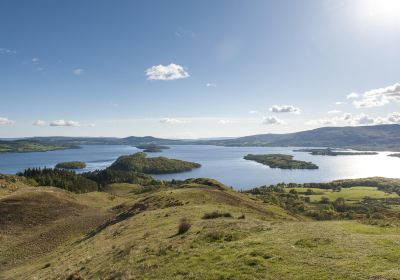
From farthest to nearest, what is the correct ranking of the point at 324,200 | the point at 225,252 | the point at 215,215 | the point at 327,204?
the point at 324,200 < the point at 327,204 < the point at 215,215 < the point at 225,252

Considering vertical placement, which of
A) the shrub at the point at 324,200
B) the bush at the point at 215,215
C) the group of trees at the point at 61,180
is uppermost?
the bush at the point at 215,215

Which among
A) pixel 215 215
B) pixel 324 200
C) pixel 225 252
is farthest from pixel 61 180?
pixel 225 252

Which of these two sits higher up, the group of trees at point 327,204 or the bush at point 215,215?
the bush at point 215,215

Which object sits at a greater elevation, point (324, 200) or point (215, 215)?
point (215, 215)

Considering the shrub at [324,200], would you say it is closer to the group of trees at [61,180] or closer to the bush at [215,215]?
the group of trees at [61,180]

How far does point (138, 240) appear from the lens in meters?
31.4

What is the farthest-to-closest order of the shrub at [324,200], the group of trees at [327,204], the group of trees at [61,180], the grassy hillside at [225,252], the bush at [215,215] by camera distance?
the shrub at [324,200] < the group of trees at [61,180] < the group of trees at [327,204] < the bush at [215,215] < the grassy hillside at [225,252]

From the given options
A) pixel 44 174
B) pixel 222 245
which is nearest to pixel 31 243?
pixel 222 245

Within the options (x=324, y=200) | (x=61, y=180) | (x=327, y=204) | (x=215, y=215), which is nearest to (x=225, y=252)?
(x=215, y=215)

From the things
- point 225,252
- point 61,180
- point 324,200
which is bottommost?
point 324,200

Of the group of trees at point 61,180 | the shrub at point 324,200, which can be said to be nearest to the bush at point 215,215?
the group of trees at point 61,180

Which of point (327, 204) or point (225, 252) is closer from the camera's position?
point (225, 252)

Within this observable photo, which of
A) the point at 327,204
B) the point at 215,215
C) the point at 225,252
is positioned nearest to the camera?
the point at 225,252

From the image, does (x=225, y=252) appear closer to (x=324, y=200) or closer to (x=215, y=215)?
(x=215, y=215)
